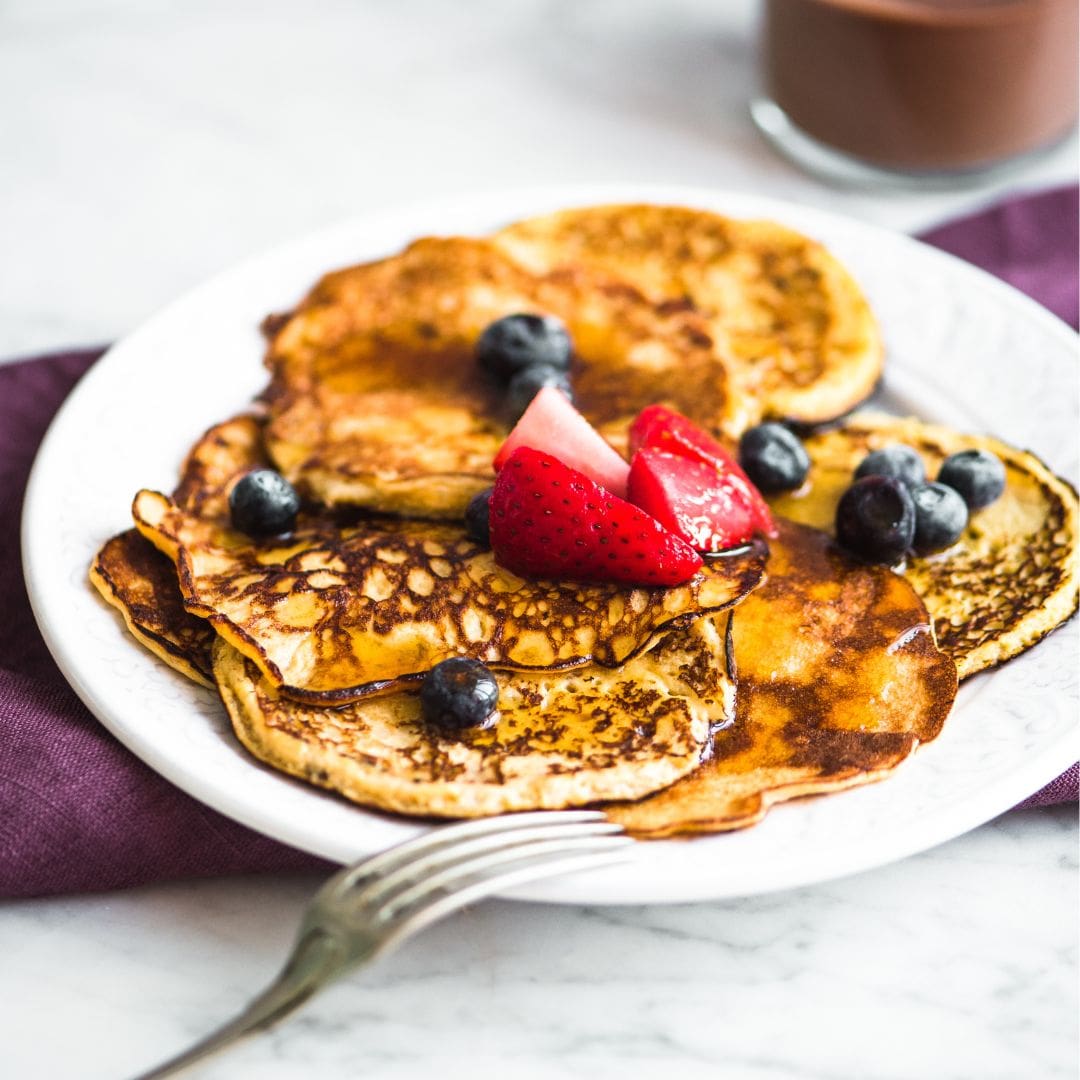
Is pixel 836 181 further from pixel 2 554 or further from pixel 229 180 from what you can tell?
pixel 2 554

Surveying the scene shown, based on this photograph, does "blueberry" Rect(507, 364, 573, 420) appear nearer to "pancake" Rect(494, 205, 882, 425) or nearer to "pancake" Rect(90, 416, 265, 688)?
"pancake" Rect(494, 205, 882, 425)

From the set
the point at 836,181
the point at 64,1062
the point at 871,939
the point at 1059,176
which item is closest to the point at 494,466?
the point at 871,939

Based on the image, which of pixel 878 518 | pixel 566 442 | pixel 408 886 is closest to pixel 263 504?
pixel 566 442

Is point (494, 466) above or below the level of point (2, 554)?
above

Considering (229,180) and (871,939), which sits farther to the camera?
(229,180)

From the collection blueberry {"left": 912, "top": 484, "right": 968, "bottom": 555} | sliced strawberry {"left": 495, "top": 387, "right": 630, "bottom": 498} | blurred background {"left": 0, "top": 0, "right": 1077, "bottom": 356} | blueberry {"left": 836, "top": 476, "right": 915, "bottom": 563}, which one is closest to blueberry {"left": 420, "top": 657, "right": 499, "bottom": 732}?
sliced strawberry {"left": 495, "top": 387, "right": 630, "bottom": 498}

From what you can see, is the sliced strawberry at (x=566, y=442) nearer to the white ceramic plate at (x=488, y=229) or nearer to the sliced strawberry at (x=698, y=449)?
the sliced strawberry at (x=698, y=449)

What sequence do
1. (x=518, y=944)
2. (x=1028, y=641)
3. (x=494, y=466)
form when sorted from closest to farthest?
(x=518, y=944)
(x=1028, y=641)
(x=494, y=466)

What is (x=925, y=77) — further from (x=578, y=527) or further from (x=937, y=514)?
(x=578, y=527)
